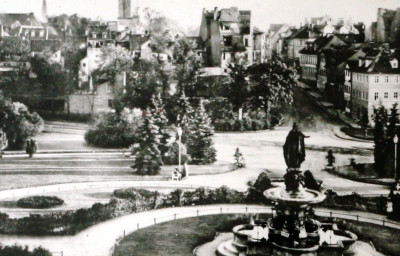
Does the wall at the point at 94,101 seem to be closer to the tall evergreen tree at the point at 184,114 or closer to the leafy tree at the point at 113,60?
the leafy tree at the point at 113,60

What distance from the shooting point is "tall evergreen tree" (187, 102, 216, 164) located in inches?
645

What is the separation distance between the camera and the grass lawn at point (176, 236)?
1328cm

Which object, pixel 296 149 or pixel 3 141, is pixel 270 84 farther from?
pixel 3 141

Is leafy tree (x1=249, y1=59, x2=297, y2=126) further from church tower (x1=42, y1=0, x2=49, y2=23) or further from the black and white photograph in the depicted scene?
church tower (x1=42, y1=0, x2=49, y2=23)

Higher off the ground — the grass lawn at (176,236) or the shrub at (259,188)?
the shrub at (259,188)

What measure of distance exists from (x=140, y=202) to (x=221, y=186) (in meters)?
2.13

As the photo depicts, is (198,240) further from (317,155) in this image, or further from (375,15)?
(375,15)

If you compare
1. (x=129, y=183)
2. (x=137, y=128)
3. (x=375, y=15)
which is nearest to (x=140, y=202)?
(x=129, y=183)

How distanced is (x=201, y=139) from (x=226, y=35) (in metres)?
2.79

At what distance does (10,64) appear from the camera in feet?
53.5

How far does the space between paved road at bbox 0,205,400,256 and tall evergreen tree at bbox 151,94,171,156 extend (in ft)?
5.98

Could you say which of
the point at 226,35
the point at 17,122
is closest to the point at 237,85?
the point at 226,35

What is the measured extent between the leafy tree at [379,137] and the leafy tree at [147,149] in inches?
220

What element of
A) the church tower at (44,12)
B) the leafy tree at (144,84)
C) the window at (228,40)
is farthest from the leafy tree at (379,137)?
the church tower at (44,12)
